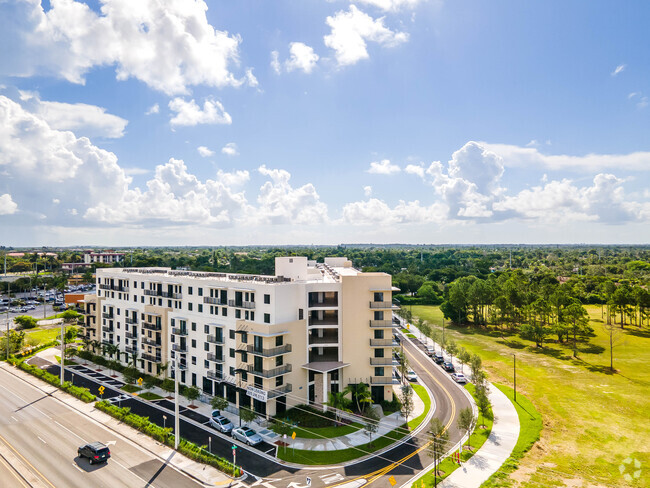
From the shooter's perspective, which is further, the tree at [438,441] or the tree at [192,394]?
the tree at [192,394]

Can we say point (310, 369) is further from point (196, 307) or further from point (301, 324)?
point (196, 307)

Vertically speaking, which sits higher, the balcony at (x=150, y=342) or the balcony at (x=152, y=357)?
the balcony at (x=150, y=342)

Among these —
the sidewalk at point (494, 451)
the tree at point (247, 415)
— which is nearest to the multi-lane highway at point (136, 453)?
the tree at point (247, 415)

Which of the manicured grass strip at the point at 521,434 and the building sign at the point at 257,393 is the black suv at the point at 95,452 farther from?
the manicured grass strip at the point at 521,434

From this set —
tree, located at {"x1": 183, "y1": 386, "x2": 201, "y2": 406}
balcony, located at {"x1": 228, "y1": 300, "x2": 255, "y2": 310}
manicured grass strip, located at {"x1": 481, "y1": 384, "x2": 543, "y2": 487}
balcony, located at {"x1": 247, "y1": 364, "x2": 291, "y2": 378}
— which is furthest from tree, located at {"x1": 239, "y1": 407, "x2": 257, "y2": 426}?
manicured grass strip, located at {"x1": 481, "y1": 384, "x2": 543, "y2": 487}

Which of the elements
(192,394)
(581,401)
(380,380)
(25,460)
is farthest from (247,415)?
(581,401)

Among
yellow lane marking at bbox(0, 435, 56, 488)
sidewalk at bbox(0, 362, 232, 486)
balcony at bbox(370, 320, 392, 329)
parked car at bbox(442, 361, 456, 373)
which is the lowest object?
parked car at bbox(442, 361, 456, 373)

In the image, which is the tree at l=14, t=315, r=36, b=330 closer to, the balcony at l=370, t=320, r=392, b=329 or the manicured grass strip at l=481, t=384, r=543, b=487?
the balcony at l=370, t=320, r=392, b=329
